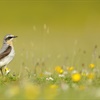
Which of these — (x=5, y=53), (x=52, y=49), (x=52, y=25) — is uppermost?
(x=52, y=25)

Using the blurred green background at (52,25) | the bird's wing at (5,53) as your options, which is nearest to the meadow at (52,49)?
the blurred green background at (52,25)

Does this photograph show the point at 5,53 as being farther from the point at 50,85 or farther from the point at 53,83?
the point at 50,85

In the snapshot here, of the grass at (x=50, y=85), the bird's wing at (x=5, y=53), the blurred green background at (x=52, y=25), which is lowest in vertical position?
the grass at (x=50, y=85)

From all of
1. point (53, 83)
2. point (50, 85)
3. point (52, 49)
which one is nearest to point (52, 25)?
point (52, 49)

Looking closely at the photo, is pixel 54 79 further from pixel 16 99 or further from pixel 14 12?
pixel 14 12

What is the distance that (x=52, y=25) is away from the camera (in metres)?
39.1

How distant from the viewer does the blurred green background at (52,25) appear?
28.6 m

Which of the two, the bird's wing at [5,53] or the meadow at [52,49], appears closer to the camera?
the meadow at [52,49]

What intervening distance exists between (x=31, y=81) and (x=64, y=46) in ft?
52.7

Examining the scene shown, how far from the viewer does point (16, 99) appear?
10078 mm

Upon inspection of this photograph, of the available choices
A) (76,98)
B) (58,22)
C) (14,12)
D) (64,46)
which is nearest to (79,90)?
(76,98)

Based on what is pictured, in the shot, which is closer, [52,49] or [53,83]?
[53,83]

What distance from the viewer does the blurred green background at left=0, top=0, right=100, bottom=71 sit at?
28.6m

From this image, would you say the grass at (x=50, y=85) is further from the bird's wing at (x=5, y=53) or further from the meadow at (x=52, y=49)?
the bird's wing at (x=5, y=53)
